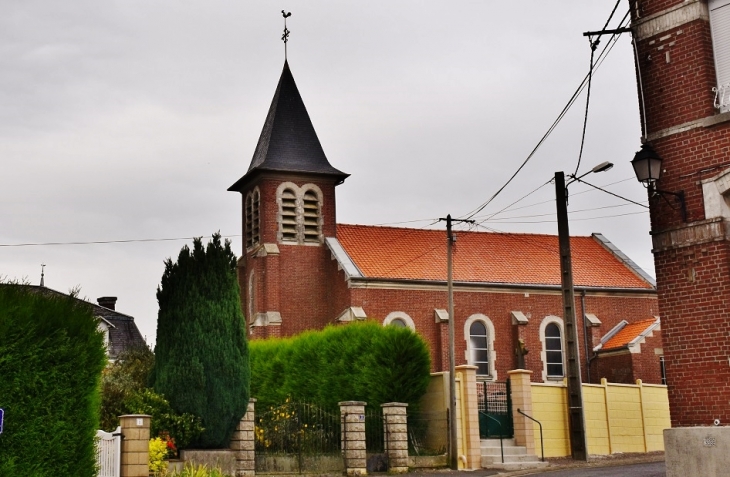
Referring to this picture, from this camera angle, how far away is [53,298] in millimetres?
12594

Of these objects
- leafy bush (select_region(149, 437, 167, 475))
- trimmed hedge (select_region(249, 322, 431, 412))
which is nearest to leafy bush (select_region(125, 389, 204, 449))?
leafy bush (select_region(149, 437, 167, 475))

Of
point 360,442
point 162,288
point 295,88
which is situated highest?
point 295,88

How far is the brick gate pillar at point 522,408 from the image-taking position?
2620cm

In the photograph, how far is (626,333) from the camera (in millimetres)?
37656

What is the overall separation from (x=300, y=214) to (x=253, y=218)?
218cm

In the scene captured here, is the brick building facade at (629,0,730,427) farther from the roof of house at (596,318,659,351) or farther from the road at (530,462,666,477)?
the roof of house at (596,318,659,351)

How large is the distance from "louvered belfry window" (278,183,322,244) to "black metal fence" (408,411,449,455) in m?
14.0

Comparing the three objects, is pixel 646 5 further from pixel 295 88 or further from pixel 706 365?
pixel 295 88

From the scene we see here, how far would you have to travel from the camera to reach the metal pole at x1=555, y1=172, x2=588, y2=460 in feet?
67.8

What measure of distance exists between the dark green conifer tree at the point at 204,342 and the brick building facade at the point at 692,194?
9.32 m

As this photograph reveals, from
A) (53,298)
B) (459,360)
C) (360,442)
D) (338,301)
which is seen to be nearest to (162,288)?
(360,442)

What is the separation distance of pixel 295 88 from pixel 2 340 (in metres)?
30.5

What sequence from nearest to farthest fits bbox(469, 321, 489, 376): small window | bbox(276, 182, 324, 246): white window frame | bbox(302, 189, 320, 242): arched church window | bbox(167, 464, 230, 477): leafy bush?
bbox(167, 464, 230, 477): leafy bush < bbox(469, 321, 489, 376): small window < bbox(276, 182, 324, 246): white window frame < bbox(302, 189, 320, 242): arched church window

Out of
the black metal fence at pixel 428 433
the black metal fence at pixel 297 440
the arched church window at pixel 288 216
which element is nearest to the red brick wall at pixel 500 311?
the arched church window at pixel 288 216
